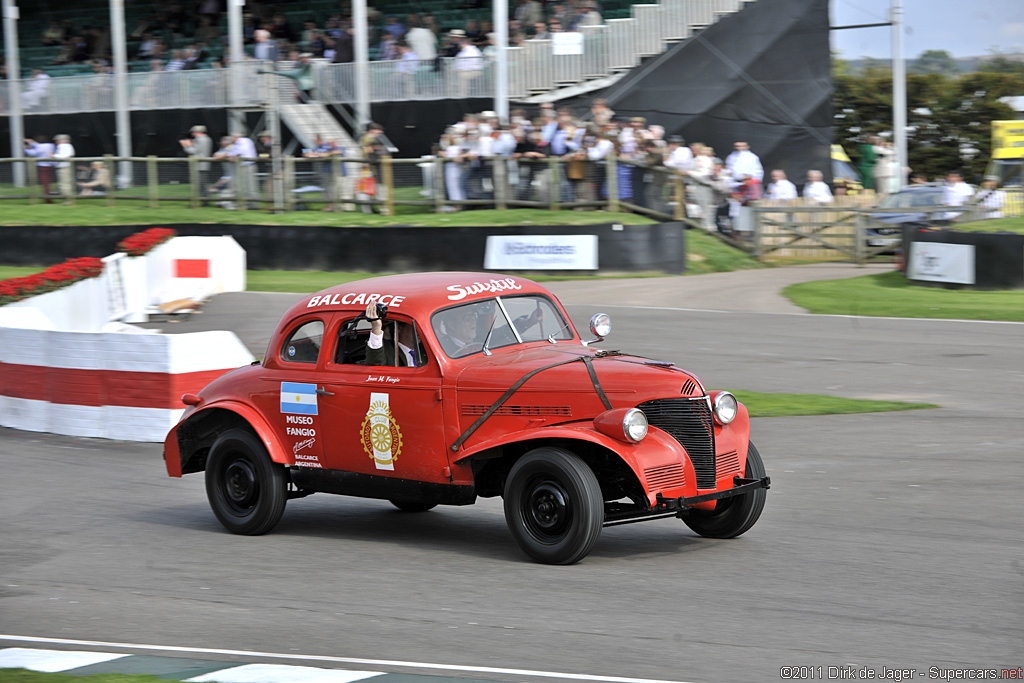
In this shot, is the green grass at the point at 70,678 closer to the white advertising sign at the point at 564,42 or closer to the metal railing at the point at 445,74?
the metal railing at the point at 445,74

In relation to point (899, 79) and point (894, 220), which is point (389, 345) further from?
point (899, 79)

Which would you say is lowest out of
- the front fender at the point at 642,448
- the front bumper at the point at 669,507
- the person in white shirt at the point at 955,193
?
the front bumper at the point at 669,507

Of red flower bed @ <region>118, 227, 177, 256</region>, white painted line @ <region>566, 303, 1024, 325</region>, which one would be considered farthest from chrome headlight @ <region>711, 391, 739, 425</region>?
red flower bed @ <region>118, 227, 177, 256</region>

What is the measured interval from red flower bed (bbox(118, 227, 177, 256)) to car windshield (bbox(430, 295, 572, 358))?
13167 mm

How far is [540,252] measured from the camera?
74.7 feet

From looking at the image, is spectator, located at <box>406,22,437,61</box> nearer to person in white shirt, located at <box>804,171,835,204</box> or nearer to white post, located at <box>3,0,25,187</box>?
person in white shirt, located at <box>804,171,835,204</box>

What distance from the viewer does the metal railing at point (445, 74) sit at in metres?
29.9

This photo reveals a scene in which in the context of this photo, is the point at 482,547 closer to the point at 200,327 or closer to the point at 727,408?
the point at 727,408

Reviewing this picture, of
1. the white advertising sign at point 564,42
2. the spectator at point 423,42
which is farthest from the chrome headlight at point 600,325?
the spectator at point 423,42

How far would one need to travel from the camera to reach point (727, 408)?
7172mm

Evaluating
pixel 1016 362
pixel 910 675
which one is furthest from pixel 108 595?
pixel 1016 362

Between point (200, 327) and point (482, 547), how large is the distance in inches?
473

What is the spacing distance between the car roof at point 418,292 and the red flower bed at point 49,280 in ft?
29.5

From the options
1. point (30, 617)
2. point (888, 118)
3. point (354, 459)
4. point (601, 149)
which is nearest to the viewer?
point (30, 617)
